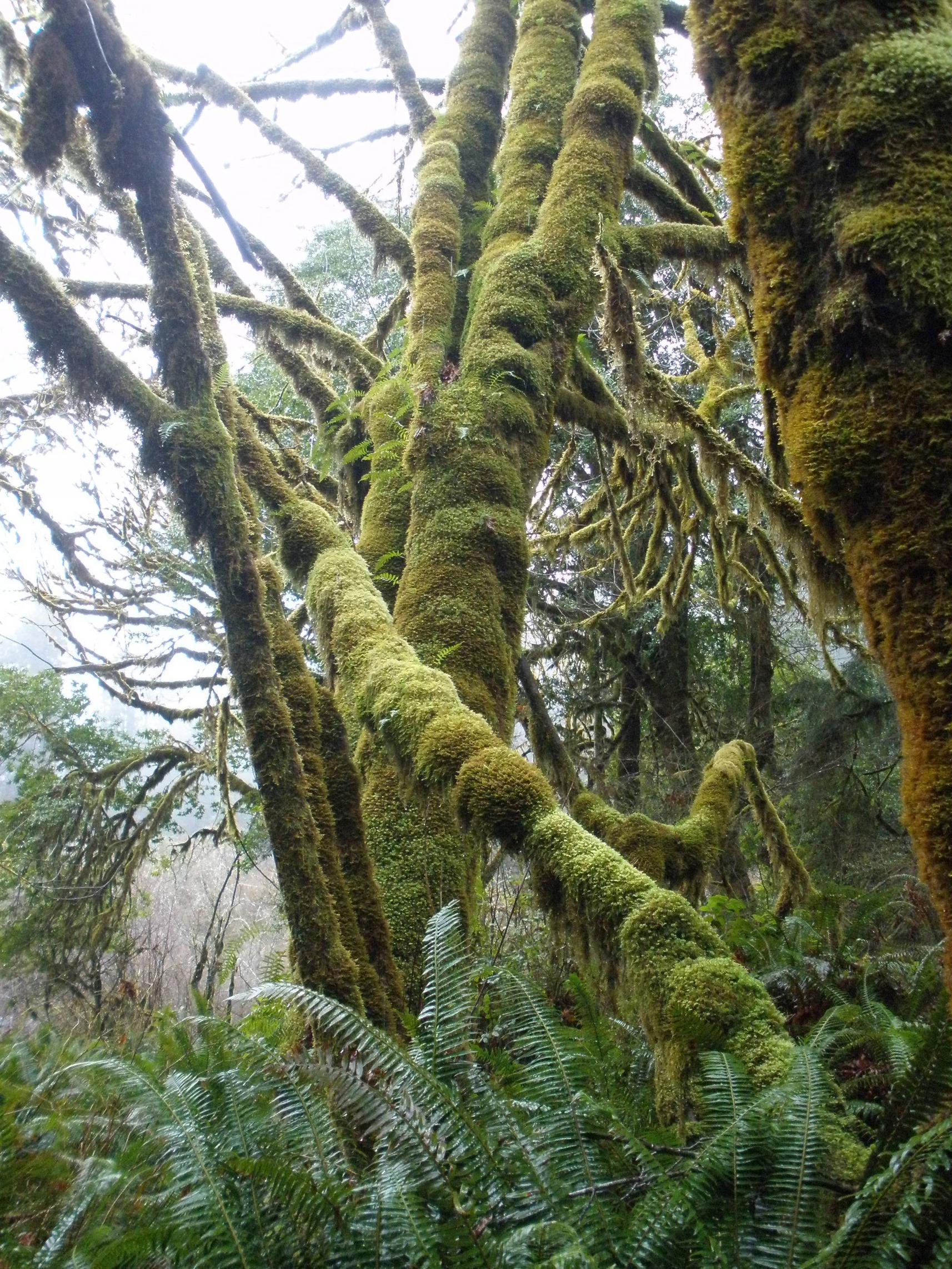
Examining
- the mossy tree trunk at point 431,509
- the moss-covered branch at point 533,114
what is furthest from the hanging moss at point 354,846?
the moss-covered branch at point 533,114

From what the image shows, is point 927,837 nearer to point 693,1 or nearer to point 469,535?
point 693,1

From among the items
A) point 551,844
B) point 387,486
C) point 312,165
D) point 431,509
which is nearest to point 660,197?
point 312,165

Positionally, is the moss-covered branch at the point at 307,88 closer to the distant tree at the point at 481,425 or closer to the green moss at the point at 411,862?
the distant tree at the point at 481,425

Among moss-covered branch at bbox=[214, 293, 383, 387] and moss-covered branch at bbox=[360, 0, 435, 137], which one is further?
moss-covered branch at bbox=[360, 0, 435, 137]

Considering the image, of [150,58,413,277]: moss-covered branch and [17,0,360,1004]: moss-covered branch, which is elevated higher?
[150,58,413,277]: moss-covered branch

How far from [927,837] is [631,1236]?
0.86 meters

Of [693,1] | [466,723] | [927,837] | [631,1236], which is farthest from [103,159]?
[631,1236]

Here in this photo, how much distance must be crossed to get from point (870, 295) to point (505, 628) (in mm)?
2245

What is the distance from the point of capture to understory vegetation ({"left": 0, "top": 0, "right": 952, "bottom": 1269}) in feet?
4.87

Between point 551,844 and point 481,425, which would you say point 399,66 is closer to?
point 481,425

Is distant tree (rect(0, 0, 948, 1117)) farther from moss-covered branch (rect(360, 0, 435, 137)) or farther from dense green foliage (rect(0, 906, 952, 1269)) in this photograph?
dense green foliage (rect(0, 906, 952, 1269))

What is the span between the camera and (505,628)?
3715 millimetres

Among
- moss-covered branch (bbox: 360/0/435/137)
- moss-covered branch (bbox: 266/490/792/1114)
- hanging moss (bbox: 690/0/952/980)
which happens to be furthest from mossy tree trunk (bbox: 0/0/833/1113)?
hanging moss (bbox: 690/0/952/980)

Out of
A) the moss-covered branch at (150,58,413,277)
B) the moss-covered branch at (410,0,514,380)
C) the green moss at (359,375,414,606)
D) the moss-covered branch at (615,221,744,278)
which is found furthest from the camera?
the moss-covered branch at (150,58,413,277)
